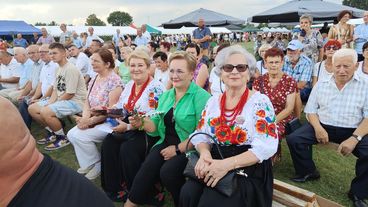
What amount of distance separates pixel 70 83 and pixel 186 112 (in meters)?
2.75

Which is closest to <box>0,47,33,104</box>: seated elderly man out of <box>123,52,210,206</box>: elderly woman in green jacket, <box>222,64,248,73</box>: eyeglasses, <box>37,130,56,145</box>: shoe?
<box>37,130,56,145</box>: shoe

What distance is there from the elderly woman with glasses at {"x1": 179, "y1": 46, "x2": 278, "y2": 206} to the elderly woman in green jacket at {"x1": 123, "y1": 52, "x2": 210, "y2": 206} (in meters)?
0.32

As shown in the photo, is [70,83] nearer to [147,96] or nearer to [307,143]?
[147,96]

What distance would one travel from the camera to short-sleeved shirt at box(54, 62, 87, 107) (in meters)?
5.00

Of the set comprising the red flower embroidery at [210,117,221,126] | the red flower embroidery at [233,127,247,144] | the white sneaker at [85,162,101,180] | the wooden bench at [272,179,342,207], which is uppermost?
the red flower embroidery at [210,117,221,126]

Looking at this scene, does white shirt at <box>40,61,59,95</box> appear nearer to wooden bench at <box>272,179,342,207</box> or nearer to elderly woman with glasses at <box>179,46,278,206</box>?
elderly woman with glasses at <box>179,46,278,206</box>

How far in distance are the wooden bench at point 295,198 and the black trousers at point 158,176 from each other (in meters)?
0.90

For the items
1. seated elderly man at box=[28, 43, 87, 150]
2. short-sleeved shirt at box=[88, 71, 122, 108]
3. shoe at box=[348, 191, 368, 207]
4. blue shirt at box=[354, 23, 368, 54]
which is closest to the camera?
shoe at box=[348, 191, 368, 207]

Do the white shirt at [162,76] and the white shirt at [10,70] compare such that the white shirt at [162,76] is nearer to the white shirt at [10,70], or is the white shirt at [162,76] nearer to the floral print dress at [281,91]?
the floral print dress at [281,91]

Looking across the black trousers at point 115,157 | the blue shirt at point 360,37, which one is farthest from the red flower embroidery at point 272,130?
the blue shirt at point 360,37

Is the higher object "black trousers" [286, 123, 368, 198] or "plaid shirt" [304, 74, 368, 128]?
"plaid shirt" [304, 74, 368, 128]

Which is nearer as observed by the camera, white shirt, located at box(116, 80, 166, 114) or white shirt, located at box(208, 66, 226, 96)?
white shirt, located at box(116, 80, 166, 114)

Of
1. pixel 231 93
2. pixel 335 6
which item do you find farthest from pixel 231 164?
pixel 335 6

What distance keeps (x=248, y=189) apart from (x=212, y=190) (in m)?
0.28
